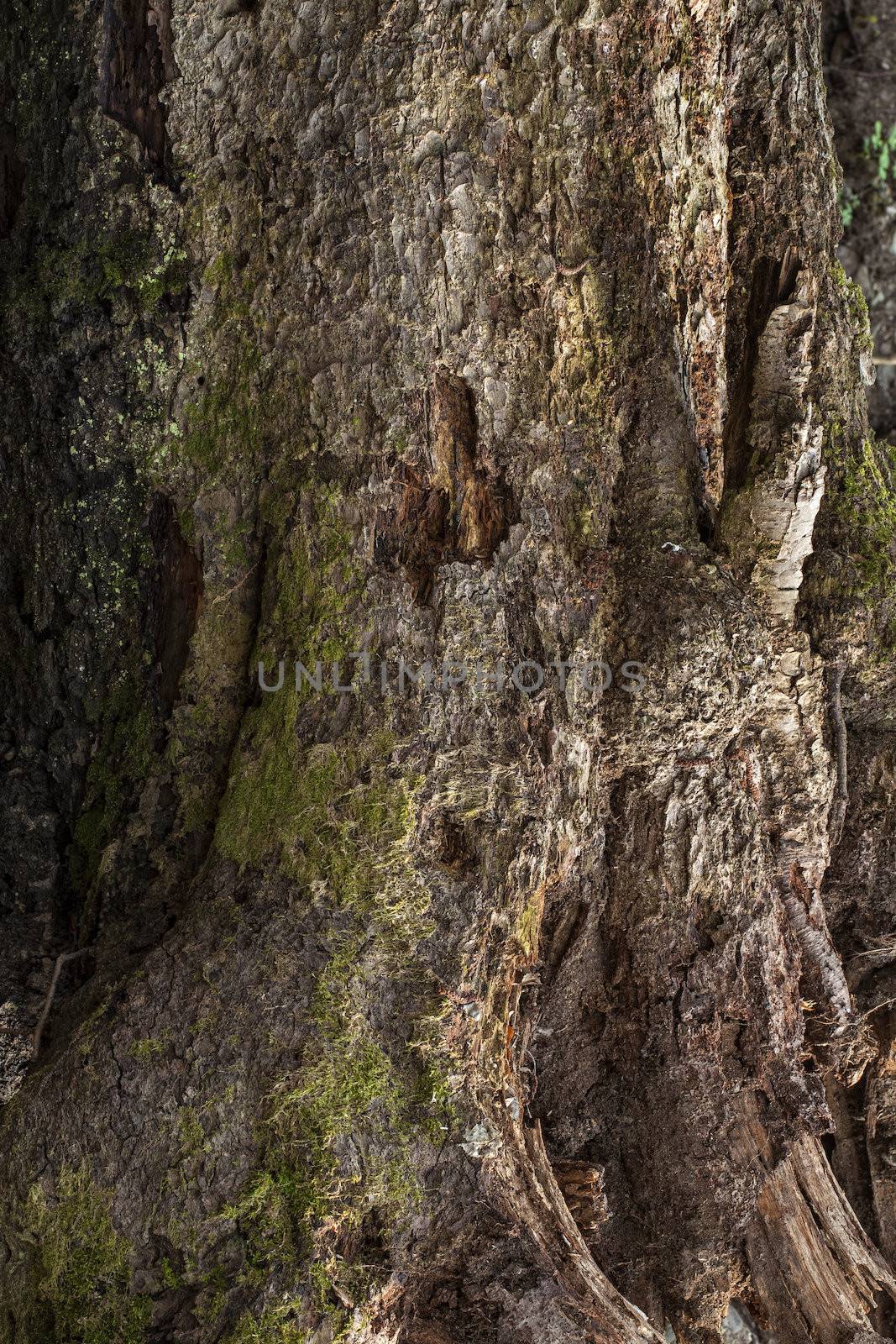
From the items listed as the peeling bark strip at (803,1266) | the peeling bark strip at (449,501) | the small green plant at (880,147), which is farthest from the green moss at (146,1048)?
the small green plant at (880,147)

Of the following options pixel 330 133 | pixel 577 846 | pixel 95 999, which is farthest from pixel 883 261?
pixel 95 999

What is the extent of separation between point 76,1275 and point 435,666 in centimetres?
127

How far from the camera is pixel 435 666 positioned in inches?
82.3

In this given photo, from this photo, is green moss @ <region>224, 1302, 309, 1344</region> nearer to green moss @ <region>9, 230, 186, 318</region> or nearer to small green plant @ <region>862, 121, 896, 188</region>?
green moss @ <region>9, 230, 186, 318</region>

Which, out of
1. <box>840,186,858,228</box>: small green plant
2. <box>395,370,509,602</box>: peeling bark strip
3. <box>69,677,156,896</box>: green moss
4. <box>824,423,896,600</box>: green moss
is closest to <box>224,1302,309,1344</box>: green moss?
<box>69,677,156,896</box>: green moss

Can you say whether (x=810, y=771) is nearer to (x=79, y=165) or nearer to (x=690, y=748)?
(x=690, y=748)

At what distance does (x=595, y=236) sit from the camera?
2271 millimetres

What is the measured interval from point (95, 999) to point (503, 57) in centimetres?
208

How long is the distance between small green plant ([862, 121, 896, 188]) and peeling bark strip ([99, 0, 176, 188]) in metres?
2.96

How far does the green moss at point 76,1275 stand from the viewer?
188 centimetres

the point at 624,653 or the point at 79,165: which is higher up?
the point at 79,165

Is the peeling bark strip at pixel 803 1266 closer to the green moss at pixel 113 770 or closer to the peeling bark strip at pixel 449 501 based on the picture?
the peeling bark strip at pixel 449 501

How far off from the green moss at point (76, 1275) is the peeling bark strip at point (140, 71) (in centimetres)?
206

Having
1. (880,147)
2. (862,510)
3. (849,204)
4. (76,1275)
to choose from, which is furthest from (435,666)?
(880,147)
